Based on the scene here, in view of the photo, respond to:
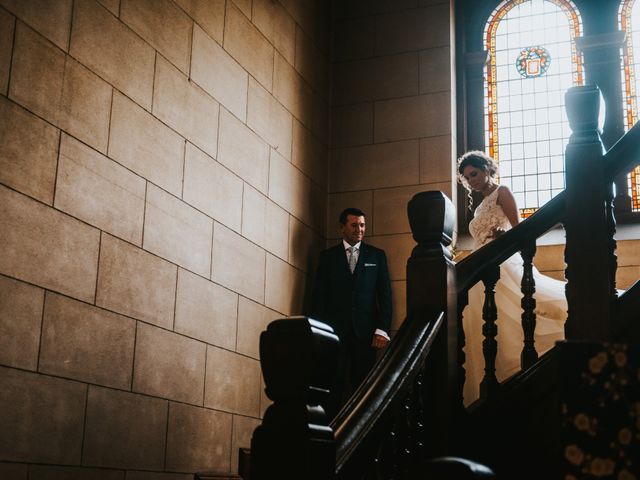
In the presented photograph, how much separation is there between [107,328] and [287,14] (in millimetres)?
3873

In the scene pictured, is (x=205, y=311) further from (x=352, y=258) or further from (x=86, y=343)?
(x=352, y=258)

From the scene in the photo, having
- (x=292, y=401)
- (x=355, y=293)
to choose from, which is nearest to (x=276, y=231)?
(x=355, y=293)

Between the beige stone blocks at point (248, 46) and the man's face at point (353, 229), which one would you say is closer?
the beige stone blocks at point (248, 46)

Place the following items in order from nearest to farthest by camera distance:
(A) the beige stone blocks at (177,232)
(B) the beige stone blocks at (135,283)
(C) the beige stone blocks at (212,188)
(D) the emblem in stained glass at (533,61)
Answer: (B) the beige stone blocks at (135,283) → (A) the beige stone blocks at (177,232) → (C) the beige stone blocks at (212,188) → (D) the emblem in stained glass at (533,61)

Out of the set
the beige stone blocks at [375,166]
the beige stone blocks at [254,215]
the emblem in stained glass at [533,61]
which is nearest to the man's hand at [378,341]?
the beige stone blocks at [254,215]

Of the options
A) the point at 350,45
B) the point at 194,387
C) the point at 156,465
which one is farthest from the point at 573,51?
the point at 156,465

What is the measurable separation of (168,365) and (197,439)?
58cm

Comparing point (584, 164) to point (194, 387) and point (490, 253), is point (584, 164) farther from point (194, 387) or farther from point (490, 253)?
point (194, 387)

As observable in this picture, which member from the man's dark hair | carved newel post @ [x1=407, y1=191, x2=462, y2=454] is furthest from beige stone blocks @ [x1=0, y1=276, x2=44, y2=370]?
the man's dark hair

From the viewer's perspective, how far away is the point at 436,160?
7855mm

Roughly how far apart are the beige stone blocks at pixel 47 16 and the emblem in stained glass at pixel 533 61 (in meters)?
4.74

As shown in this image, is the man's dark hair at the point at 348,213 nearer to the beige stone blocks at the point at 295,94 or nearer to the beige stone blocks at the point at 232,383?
the beige stone blocks at the point at 295,94

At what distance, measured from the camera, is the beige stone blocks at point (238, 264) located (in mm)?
6060

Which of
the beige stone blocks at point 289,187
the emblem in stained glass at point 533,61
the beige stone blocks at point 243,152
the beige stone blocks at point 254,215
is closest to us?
the beige stone blocks at point 243,152
